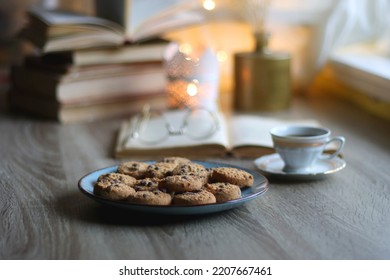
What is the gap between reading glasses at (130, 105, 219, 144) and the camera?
1260 mm

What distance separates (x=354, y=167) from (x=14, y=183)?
55cm

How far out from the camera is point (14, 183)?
1.04 meters

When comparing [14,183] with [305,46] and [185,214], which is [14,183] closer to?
[185,214]

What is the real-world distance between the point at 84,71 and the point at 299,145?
2.21ft

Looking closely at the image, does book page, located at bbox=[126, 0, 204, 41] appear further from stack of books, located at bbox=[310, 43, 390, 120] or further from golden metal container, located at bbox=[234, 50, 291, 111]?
stack of books, located at bbox=[310, 43, 390, 120]

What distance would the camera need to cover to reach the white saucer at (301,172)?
39.9 inches

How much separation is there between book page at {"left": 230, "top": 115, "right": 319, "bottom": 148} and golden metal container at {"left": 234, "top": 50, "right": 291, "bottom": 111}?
0.19 m

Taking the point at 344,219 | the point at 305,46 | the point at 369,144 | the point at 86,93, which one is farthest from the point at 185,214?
the point at 305,46

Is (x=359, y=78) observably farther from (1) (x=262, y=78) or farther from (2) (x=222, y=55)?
(2) (x=222, y=55)

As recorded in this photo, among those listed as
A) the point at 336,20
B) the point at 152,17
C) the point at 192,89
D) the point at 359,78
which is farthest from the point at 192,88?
the point at 336,20

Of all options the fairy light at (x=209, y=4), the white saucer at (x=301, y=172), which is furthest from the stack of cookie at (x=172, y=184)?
the fairy light at (x=209, y=4)

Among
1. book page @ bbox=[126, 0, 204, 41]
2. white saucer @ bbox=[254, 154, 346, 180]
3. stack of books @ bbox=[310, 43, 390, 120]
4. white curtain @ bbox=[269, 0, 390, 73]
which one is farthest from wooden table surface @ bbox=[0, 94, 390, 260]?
white curtain @ bbox=[269, 0, 390, 73]

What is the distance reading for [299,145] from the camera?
3.33 feet
